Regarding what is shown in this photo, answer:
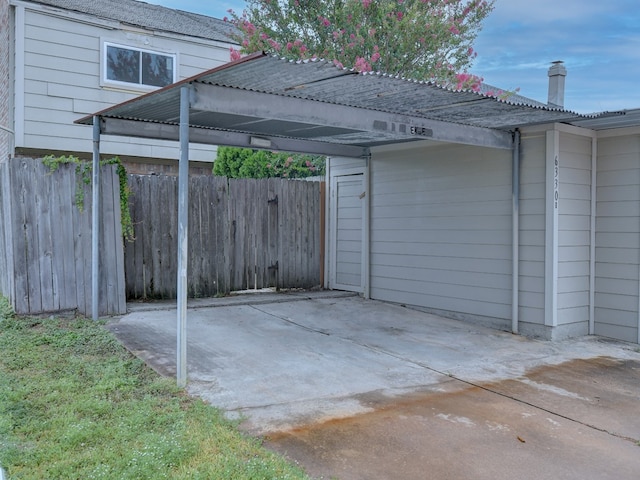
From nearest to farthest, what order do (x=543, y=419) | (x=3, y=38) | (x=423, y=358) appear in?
1. (x=543, y=419)
2. (x=423, y=358)
3. (x=3, y=38)

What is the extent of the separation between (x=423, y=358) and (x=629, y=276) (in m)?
2.88

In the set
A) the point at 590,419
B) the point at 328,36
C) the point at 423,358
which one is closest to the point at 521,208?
the point at 423,358

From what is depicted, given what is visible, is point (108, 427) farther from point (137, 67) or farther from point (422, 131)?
point (137, 67)

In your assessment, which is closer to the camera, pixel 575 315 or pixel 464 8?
pixel 575 315

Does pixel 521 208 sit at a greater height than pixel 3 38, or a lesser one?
lesser

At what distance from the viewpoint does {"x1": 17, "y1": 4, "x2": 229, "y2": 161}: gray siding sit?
8820mm

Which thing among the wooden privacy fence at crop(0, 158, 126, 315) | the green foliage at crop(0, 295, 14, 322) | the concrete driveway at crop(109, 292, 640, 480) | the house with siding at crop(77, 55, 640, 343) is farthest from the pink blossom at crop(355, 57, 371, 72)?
the green foliage at crop(0, 295, 14, 322)

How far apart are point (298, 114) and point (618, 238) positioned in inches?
166

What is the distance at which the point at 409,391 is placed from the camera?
4.47 m

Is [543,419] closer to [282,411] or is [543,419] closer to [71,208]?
[282,411]

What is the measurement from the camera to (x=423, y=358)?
216 inches

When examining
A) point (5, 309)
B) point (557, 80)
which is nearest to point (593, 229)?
point (557, 80)

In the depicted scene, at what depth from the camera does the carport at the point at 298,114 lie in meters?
4.30

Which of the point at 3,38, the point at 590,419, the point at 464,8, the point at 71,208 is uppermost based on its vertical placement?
the point at 464,8
